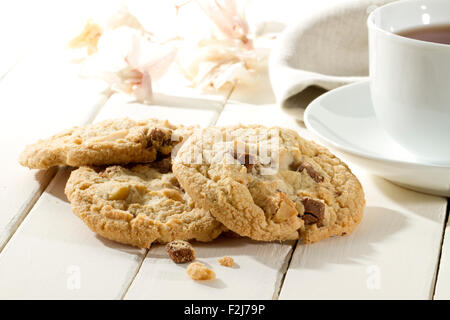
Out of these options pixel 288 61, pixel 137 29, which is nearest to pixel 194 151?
pixel 288 61

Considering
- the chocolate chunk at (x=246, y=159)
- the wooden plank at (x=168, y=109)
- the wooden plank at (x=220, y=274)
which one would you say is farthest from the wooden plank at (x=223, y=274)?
the wooden plank at (x=168, y=109)

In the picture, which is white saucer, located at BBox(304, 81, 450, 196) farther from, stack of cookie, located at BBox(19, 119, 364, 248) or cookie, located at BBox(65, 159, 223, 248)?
cookie, located at BBox(65, 159, 223, 248)

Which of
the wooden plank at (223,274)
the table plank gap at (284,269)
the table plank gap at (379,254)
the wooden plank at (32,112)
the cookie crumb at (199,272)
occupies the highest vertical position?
the wooden plank at (32,112)

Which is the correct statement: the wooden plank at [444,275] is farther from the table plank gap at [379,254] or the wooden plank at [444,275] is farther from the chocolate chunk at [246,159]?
the chocolate chunk at [246,159]

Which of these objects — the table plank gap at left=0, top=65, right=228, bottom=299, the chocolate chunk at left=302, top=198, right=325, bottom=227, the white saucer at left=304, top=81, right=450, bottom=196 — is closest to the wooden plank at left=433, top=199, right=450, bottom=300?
the white saucer at left=304, top=81, right=450, bottom=196

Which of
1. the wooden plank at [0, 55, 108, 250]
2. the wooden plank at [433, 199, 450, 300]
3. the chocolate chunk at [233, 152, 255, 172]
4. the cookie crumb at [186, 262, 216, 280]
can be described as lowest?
the wooden plank at [433, 199, 450, 300]

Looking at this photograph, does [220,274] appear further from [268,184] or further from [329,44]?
[329,44]

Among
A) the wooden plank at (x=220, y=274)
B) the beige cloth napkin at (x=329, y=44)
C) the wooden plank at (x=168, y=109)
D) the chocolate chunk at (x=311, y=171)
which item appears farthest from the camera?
the beige cloth napkin at (x=329, y=44)
